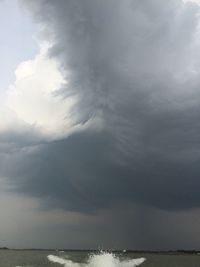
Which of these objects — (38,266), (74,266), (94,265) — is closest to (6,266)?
(38,266)

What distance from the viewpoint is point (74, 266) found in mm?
117312

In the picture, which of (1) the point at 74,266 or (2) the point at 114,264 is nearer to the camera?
(2) the point at 114,264

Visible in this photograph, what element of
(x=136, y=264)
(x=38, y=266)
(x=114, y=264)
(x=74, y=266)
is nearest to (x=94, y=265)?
(x=114, y=264)

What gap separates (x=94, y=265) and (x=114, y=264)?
238 inches

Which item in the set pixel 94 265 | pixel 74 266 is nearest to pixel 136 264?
pixel 74 266

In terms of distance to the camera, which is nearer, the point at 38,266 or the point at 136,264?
the point at 38,266

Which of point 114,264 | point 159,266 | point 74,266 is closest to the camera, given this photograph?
point 114,264

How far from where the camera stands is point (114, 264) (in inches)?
3967

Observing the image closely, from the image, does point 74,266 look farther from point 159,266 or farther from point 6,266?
point 159,266

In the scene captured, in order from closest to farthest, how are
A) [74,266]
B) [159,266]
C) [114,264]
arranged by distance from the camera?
[114,264]
[74,266]
[159,266]

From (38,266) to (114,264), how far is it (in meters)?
31.6

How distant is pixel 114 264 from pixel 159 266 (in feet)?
143

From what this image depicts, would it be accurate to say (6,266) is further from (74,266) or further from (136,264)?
(136,264)

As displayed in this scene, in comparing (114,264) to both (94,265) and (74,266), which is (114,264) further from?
(74,266)
